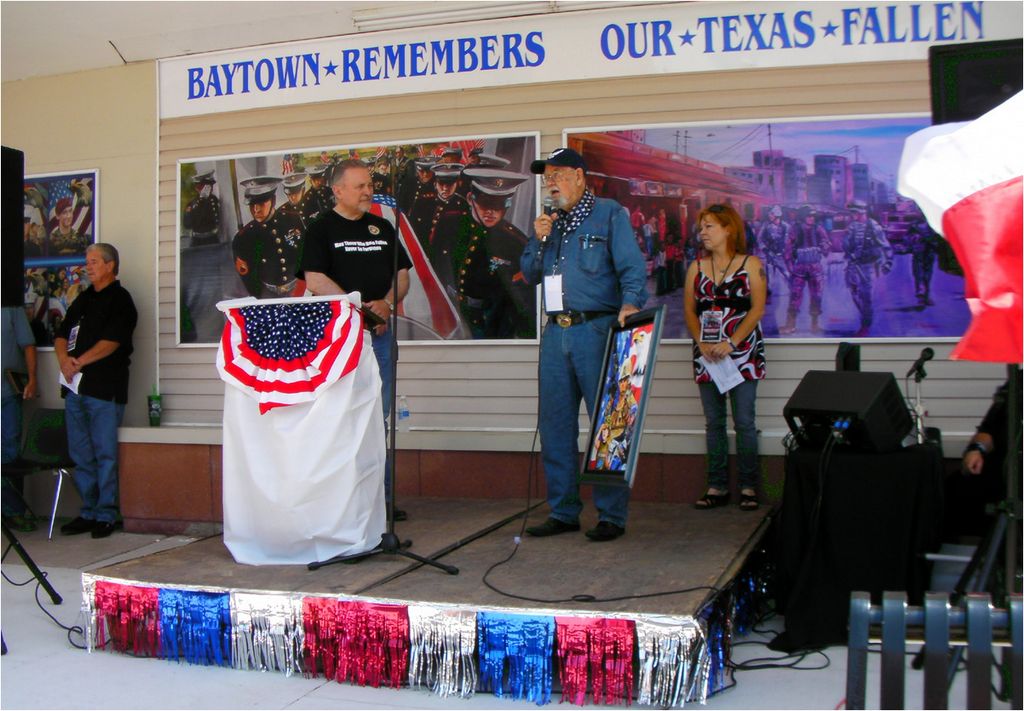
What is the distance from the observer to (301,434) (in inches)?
168

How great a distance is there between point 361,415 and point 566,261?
1.24 metres

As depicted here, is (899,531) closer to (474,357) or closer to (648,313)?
(648,313)

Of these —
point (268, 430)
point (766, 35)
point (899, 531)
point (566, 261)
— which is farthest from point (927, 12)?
point (268, 430)

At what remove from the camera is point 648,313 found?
431cm

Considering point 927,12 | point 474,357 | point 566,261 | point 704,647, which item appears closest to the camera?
point 704,647

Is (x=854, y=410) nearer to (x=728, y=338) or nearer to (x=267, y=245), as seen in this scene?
(x=728, y=338)

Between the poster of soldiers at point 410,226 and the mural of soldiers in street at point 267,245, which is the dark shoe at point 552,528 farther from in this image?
the mural of soldiers in street at point 267,245

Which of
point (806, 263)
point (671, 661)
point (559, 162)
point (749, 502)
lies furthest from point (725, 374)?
point (671, 661)

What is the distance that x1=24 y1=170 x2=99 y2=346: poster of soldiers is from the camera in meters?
7.29

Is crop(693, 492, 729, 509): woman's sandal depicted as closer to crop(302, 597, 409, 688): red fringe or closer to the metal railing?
crop(302, 597, 409, 688): red fringe

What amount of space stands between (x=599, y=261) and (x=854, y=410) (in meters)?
1.35

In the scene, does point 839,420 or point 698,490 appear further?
point 698,490

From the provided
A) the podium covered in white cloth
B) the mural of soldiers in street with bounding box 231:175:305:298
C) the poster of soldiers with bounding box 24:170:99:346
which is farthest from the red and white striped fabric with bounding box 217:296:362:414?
the poster of soldiers with bounding box 24:170:99:346

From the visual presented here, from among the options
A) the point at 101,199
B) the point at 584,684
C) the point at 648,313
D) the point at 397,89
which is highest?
the point at 397,89
